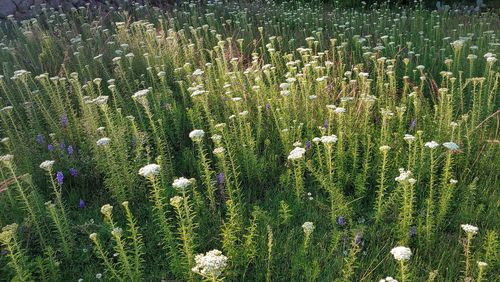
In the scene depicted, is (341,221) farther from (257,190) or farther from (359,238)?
A: (257,190)

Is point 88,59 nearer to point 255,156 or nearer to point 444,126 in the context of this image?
point 255,156

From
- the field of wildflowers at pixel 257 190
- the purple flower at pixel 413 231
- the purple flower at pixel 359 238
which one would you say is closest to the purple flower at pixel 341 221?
the field of wildflowers at pixel 257 190

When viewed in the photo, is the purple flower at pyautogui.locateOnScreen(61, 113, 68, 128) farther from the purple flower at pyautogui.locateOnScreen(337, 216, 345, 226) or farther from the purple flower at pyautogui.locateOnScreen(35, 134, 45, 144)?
the purple flower at pyautogui.locateOnScreen(337, 216, 345, 226)

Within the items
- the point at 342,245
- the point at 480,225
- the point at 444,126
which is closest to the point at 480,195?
the point at 480,225

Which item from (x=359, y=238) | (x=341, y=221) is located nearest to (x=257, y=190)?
(x=341, y=221)

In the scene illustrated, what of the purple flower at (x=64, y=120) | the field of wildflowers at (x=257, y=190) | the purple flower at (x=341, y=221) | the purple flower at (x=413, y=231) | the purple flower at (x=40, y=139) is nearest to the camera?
the field of wildflowers at (x=257, y=190)

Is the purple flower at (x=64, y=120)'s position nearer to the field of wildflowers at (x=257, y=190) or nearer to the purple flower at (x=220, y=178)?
the field of wildflowers at (x=257, y=190)

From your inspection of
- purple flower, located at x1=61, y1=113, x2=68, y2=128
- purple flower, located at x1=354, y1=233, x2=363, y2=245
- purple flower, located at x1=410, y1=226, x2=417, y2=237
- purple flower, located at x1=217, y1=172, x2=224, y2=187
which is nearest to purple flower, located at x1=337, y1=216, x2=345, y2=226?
purple flower, located at x1=354, y1=233, x2=363, y2=245

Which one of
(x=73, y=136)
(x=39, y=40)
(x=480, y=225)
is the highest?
(x=39, y=40)

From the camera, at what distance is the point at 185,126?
496cm

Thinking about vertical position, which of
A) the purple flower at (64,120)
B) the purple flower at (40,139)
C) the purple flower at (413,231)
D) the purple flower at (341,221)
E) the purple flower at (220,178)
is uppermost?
the purple flower at (64,120)

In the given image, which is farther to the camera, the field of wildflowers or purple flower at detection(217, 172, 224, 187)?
purple flower at detection(217, 172, 224, 187)

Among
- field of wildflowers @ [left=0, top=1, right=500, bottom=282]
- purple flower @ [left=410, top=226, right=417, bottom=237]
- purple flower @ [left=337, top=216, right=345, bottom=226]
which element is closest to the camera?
field of wildflowers @ [left=0, top=1, right=500, bottom=282]

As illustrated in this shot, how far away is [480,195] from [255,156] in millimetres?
1786
